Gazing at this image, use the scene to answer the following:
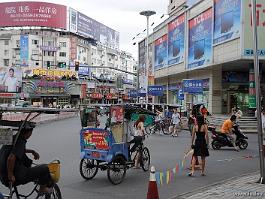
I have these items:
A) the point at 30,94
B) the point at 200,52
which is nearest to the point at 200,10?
the point at 200,52

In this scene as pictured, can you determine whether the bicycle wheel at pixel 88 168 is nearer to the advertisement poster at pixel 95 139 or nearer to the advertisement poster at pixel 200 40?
the advertisement poster at pixel 95 139

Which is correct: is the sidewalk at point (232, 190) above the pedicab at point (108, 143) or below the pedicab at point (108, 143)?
below

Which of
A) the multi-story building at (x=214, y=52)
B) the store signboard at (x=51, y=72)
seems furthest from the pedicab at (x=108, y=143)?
the store signboard at (x=51, y=72)

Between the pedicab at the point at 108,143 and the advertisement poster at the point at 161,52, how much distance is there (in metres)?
38.6

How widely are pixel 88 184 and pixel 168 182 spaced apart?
6.23 feet

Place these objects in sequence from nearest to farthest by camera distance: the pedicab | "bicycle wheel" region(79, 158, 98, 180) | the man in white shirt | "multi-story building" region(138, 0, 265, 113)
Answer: the pedicab
"bicycle wheel" region(79, 158, 98, 180)
"multi-story building" region(138, 0, 265, 113)
the man in white shirt

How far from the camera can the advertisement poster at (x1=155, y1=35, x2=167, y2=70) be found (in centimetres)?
5000

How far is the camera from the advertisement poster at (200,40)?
114ft

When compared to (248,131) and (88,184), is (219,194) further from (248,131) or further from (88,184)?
(248,131)

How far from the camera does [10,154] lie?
6480mm

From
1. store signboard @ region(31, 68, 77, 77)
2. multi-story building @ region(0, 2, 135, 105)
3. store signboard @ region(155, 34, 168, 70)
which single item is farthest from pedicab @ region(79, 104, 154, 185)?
store signboard @ region(31, 68, 77, 77)

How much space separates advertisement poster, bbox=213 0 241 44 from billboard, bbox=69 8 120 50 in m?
70.9

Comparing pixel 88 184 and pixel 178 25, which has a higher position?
pixel 178 25

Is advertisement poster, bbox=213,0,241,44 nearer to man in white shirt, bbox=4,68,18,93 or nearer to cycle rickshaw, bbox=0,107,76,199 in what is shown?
cycle rickshaw, bbox=0,107,76,199
